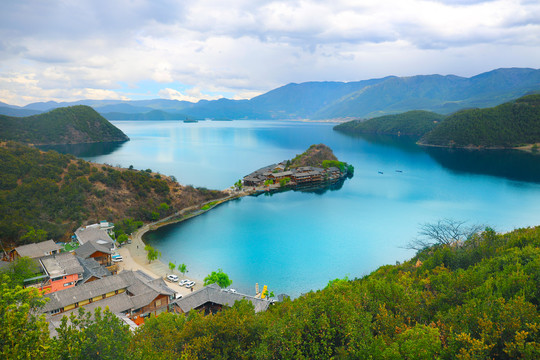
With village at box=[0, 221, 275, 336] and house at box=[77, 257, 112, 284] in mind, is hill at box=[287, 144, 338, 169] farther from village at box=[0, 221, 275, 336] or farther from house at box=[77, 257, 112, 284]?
village at box=[0, 221, 275, 336]

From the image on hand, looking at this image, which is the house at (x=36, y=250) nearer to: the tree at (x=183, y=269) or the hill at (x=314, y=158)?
the tree at (x=183, y=269)

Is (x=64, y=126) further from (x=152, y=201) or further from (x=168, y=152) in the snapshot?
(x=152, y=201)

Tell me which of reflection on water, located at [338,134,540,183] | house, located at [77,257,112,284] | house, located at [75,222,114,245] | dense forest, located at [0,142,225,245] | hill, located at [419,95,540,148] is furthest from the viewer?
hill, located at [419,95,540,148]

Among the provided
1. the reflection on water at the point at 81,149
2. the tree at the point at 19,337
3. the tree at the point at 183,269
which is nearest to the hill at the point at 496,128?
the tree at the point at 183,269

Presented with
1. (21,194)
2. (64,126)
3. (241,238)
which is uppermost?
(64,126)

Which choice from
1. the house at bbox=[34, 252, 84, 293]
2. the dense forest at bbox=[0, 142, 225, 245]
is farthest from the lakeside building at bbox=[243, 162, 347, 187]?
the house at bbox=[34, 252, 84, 293]

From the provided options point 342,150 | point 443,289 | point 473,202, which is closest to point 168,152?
point 342,150
